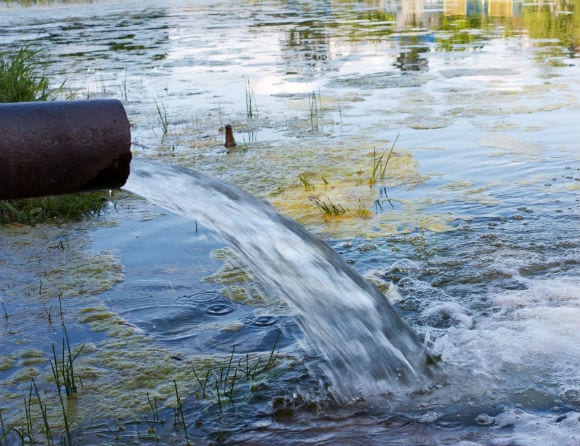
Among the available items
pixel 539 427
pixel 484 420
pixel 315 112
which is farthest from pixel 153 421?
pixel 315 112

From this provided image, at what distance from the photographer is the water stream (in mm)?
2578

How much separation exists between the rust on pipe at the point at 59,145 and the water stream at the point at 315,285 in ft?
3.70

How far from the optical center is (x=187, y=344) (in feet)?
9.37

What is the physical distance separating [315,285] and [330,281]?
69mm

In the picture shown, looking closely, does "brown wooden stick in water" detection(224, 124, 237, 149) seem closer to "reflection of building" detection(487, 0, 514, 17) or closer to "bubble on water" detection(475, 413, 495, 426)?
"bubble on water" detection(475, 413, 495, 426)

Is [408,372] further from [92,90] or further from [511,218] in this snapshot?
[92,90]

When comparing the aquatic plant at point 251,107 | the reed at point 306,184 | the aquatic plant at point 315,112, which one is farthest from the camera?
the aquatic plant at point 251,107

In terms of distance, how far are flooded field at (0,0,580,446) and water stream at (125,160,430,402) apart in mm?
32

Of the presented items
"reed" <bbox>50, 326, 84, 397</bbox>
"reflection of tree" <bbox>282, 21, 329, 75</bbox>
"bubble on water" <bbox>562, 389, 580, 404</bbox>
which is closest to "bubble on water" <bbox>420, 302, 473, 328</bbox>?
"bubble on water" <bbox>562, 389, 580, 404</bbox>

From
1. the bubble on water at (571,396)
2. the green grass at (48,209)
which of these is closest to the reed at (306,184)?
the green grass at (48,209)

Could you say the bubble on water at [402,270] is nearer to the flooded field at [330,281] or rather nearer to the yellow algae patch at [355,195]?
the flooded field at [330,281]

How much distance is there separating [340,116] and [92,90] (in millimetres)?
3004

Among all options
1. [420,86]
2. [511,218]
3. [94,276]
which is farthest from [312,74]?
[94,276]

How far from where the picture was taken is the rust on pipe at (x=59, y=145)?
5.60 feet
